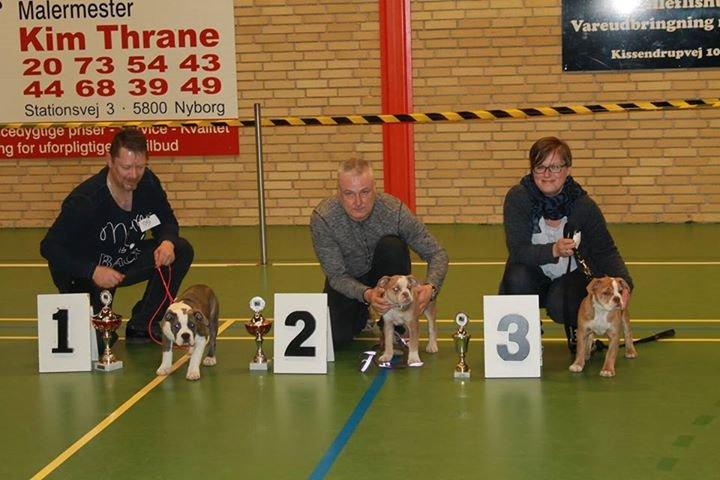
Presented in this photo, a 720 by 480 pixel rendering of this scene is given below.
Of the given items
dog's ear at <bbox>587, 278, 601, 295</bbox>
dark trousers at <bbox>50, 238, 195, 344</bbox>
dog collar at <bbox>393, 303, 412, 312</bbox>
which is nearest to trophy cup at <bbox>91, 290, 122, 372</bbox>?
dark trousers at <bbox>50, 238, 195, 344</bbox>

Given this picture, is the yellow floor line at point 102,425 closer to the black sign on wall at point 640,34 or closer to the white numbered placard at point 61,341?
the white numbered placard at point 61,341

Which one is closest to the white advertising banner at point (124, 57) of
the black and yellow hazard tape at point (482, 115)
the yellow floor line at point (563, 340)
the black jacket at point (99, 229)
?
the black and yellow hazard tape at point (482, 115)

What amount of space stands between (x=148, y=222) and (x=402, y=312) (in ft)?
5.59

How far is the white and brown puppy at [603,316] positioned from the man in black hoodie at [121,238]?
7.25 feet

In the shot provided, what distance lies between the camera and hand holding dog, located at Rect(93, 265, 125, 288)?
19.0 ft

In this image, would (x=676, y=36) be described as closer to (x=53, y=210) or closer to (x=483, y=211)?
(x=483, y=211)

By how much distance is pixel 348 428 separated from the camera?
452 cm

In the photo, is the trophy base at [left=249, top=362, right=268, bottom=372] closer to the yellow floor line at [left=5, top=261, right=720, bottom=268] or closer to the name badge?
the name badge

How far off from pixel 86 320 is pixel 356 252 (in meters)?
1.38

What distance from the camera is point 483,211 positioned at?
10922 mm

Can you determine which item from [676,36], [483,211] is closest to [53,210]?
[483,211]

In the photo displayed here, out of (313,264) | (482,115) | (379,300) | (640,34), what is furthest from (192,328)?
(640,34)

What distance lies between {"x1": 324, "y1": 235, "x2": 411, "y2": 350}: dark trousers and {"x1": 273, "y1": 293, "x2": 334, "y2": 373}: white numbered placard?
49 centimetres

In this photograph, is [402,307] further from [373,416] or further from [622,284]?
[622,284]
